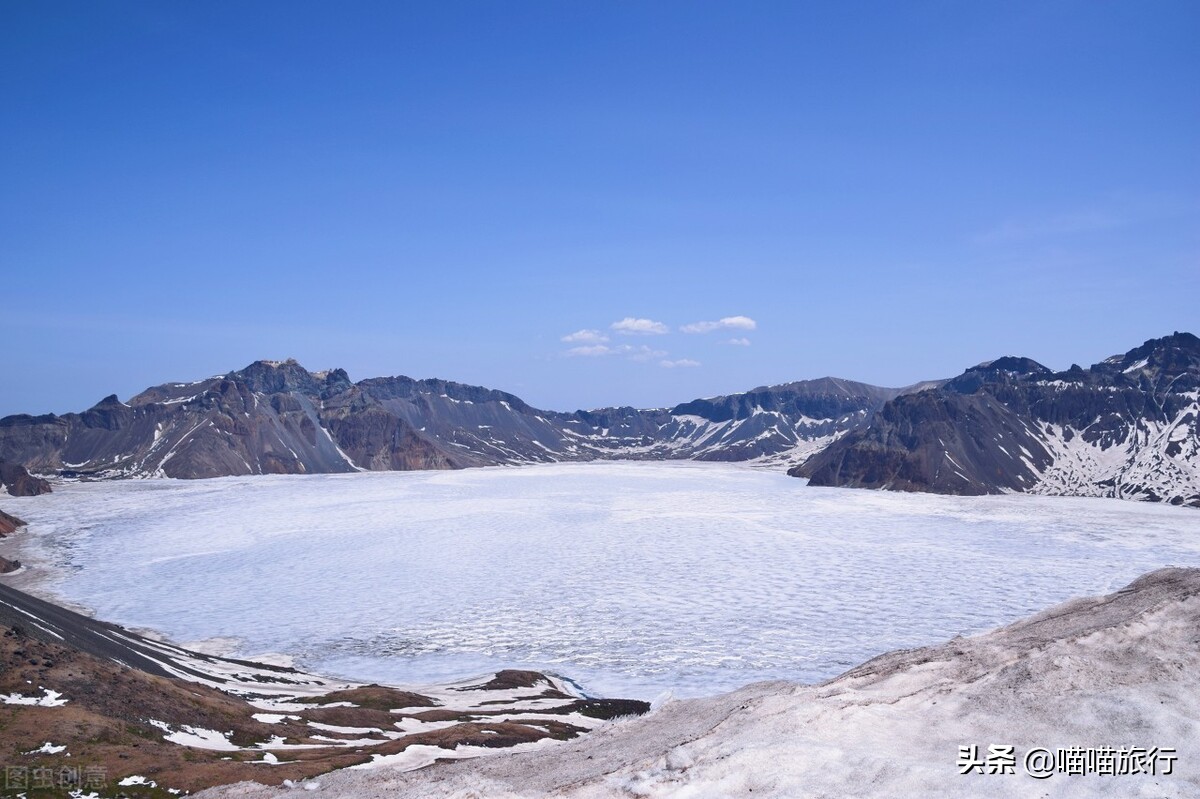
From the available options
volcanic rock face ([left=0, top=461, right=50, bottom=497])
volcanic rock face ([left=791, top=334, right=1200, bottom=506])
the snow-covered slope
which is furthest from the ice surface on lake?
the snow-covered slope

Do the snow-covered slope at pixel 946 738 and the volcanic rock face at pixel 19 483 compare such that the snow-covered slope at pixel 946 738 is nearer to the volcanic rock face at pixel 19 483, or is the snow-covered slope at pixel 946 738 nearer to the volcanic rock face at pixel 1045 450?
the volcanic rock face at pixel 1045 450

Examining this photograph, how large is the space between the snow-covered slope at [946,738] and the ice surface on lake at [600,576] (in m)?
27.7

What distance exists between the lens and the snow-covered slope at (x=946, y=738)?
14516 mm

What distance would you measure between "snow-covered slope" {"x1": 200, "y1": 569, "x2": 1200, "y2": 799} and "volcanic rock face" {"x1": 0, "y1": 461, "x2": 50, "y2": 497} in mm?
178525

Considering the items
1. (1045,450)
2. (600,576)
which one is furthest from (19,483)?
(1045,450)

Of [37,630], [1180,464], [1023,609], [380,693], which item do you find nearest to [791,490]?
[1180,464]

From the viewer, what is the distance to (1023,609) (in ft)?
208

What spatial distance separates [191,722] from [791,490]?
156 m

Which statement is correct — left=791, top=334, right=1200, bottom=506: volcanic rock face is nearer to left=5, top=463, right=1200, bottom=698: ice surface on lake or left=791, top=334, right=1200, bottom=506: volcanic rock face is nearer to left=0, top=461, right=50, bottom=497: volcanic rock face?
left=5, top=463, right=1200, bottom=698: ice surface on lake

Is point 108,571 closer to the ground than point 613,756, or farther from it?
closer to the ground

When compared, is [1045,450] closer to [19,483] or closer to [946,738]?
[946,738]

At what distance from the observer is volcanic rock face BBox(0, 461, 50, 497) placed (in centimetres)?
16438

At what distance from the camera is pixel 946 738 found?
53.2ft

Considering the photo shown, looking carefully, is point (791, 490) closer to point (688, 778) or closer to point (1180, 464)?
point (1180, 464)
